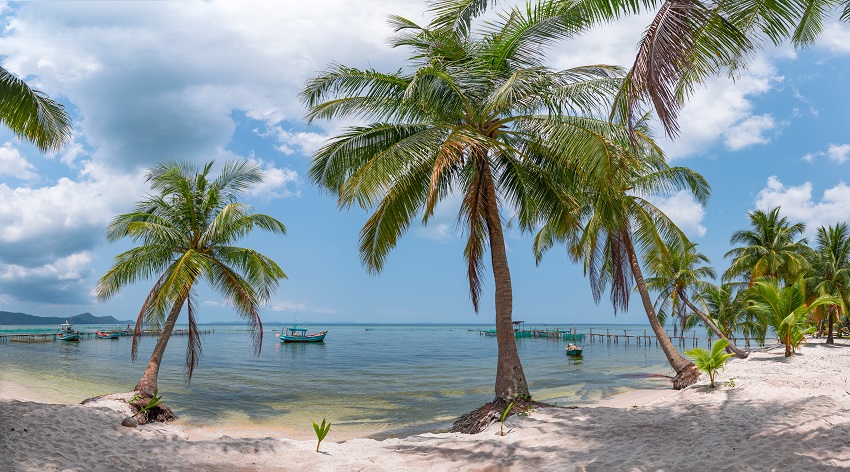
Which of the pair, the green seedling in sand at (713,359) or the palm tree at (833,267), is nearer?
the green seedling in sand at (713,359)

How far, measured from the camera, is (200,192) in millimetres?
14117

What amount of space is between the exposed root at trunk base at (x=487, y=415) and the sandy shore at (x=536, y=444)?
14.3 inches

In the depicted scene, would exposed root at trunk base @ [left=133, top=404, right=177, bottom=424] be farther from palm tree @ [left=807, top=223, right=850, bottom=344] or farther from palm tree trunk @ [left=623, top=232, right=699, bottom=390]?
palm tree @ [left=807, top=223, right=850, bottom=344]

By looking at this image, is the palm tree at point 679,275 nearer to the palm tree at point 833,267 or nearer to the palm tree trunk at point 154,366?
the palm tree at point 833,267

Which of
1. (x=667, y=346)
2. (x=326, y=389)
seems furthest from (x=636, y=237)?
(x=326, y=389)

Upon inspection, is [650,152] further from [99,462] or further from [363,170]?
[99,462]

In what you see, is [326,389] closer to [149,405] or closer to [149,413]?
[149,413]

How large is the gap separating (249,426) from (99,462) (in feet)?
22.7

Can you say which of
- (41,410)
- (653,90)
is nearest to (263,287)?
(41,410)

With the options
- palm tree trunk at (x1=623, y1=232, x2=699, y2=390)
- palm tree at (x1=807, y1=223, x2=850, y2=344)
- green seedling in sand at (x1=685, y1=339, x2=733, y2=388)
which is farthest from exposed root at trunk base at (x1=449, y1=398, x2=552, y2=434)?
palm tree at (x1=807, y1=223, x2=850, y2=344)

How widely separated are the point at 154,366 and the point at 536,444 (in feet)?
33.0

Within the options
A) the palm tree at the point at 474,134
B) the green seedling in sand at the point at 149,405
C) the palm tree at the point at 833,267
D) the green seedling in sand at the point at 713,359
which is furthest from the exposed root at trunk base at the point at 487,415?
the palm tree at the point at 833,267

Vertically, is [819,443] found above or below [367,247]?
below

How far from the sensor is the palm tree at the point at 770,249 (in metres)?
28.6
